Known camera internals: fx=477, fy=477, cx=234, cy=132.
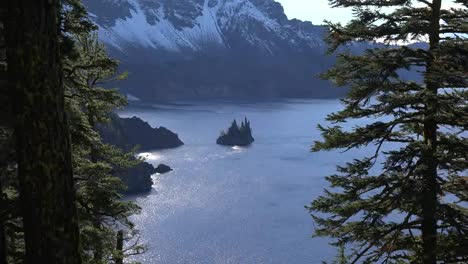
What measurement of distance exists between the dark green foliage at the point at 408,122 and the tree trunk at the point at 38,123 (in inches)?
263

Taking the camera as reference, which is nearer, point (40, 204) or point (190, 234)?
point (40, 204)

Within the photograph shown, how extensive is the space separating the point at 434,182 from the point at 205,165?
161 meters

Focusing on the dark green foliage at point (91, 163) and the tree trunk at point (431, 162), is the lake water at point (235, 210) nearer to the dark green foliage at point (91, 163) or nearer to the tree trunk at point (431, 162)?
the dark green foliage at point (91, 163)

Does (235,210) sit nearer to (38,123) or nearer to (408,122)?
(408,122)

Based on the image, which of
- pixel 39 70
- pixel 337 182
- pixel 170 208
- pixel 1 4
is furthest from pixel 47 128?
pixel 170 208

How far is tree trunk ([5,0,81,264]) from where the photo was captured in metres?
5.30

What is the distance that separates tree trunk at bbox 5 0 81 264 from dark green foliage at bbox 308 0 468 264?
6670 millimetres

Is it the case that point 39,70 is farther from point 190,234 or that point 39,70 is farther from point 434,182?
point 190,234

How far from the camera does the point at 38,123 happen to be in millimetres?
5352

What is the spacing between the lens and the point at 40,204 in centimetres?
537

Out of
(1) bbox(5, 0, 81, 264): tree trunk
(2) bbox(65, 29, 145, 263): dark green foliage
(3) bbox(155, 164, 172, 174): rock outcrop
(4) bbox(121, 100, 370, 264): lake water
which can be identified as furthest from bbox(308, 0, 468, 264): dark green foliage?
(3) bbox(155, 164, 172, 174): rock outcrop

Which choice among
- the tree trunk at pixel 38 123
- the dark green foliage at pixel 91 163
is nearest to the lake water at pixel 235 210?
the dark green foliage at pixel 91 163

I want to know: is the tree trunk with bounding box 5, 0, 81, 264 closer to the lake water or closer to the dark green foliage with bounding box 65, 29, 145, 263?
the dark green foliage with bounding box 65, 29, 145, 263

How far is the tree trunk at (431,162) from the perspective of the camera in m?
10.0
